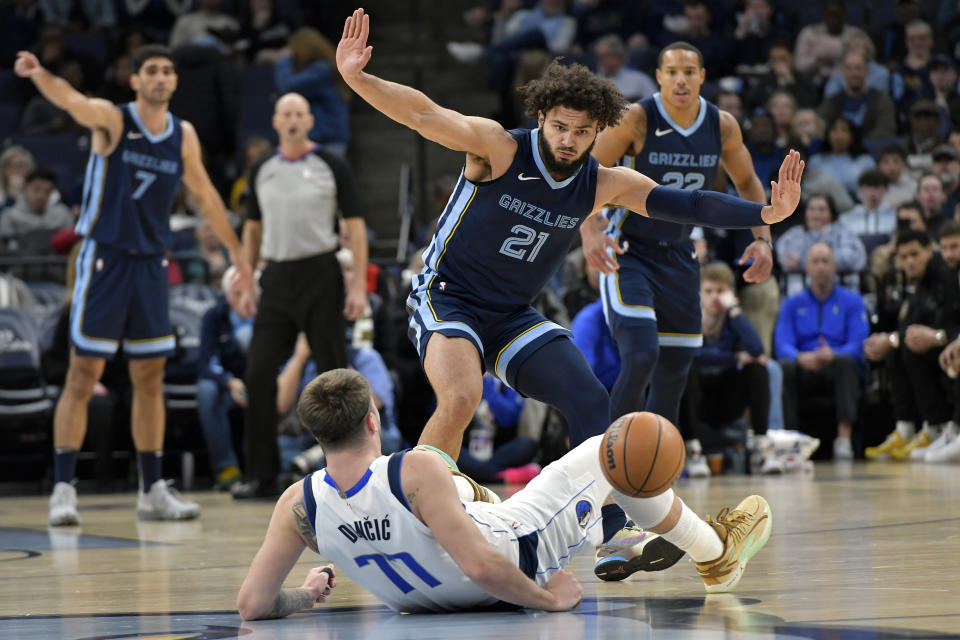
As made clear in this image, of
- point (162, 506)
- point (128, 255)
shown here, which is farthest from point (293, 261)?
point (162, 506)

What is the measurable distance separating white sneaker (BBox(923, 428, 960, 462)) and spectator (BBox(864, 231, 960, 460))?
10.2 inches

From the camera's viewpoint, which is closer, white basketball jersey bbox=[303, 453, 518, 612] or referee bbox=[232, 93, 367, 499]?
white basketball jersey bbox=[303, 453, 518, 612]

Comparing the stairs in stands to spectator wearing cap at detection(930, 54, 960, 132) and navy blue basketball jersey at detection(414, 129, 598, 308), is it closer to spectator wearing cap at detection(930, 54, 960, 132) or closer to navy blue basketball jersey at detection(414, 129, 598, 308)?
spectator wearing cap at detection(930, 54, 960, 132)

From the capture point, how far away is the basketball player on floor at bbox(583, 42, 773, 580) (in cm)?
623

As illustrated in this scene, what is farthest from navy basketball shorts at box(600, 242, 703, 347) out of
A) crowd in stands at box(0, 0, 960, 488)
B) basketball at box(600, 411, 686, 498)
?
basketball at box(600, 411, 686, 498)

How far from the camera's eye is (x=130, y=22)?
51.3ft

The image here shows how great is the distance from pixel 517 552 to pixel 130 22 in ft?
43.3

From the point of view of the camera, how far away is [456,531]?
11.7 feet

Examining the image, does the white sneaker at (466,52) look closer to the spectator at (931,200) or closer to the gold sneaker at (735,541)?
the spectator at (931,200)

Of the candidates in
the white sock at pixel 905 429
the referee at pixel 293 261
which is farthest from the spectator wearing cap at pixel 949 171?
the referee at pixel 293 261

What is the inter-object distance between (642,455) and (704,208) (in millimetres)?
1207

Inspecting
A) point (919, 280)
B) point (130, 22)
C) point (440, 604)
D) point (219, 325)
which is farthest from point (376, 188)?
point (440, 604)

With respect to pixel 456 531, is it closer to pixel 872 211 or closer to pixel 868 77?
pixel 872 211

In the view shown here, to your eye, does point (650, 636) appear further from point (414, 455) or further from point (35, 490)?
point (35, 490)
